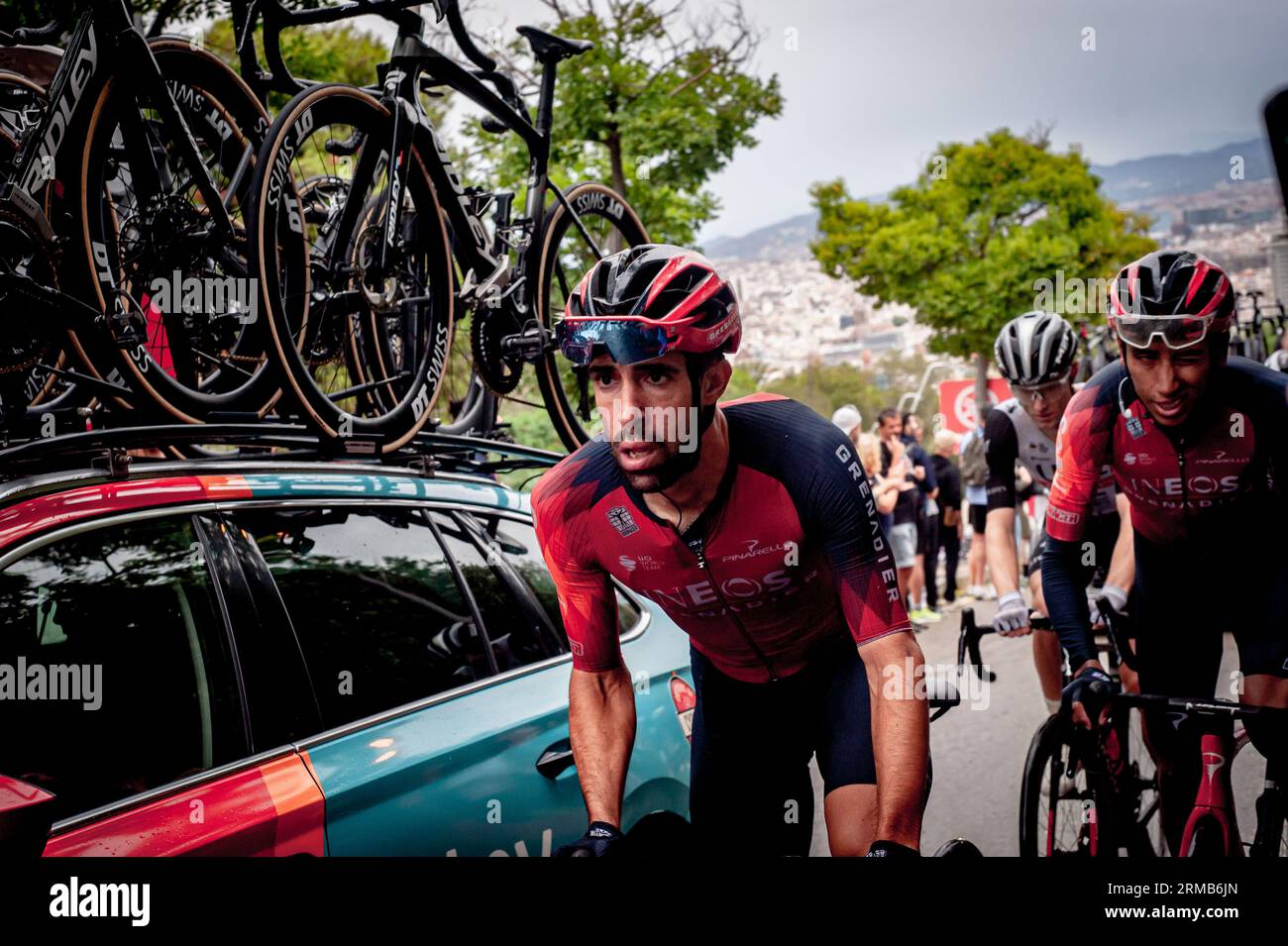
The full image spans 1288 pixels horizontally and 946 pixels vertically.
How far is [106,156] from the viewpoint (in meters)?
2.92

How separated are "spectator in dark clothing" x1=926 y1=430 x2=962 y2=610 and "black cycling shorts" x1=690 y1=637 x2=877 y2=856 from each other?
7808 millimetres

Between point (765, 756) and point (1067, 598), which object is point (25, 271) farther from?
point (1067, 598)

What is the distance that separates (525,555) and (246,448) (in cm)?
113

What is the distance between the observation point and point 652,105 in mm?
5656

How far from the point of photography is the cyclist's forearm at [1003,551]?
478 centimetres

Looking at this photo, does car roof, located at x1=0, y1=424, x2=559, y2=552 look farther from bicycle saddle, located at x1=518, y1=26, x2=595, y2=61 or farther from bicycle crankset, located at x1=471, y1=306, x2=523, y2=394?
bicycle saddle, located at x1=518, y1=26, x2=595, y2=61

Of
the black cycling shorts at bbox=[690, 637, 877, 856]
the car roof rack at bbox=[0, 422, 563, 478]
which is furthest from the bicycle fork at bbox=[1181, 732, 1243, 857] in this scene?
the car roof rack at bbox=[0, 422, 563, 478]

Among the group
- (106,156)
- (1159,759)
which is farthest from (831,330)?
(106,156)

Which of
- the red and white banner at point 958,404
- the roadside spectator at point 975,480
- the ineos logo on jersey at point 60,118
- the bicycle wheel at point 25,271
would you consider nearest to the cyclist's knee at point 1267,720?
the bicycle wheel at point 25,271

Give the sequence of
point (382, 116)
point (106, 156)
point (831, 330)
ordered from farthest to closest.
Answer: point (831, 330) < point (382, 116) < point (106, 156)

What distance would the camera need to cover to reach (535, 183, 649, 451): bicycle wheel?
15.0ft
